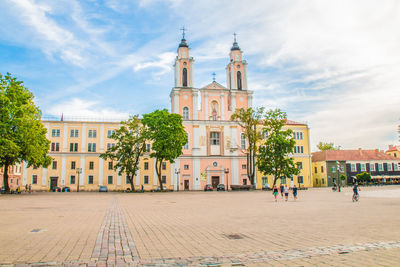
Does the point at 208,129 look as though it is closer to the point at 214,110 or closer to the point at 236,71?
the point at 214,110

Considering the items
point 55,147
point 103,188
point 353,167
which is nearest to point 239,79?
point 353,167

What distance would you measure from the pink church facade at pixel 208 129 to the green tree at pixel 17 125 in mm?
26946

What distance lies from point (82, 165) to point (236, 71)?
35107 millimetres

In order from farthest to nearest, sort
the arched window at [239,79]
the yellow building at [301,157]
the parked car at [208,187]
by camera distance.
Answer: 1. the arched window at [239,79]
2. the yellow building at [301,157]
3. the parked car at [208,187]

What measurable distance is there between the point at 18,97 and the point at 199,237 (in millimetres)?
36926

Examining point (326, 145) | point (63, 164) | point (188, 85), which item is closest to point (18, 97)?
point (63, 164)

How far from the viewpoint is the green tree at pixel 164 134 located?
50.4m

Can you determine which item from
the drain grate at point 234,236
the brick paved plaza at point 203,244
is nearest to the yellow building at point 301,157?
the brick paved plaza at point 203,244

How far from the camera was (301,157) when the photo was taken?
67938mm

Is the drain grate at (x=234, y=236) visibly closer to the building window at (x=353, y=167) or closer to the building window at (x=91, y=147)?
the building window at (x=91, y=147)

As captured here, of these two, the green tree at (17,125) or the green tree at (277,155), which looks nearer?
the green tree at (17,125)

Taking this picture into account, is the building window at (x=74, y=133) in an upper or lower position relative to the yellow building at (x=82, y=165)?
upper

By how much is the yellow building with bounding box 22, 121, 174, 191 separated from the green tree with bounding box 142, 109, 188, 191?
8.10 meters

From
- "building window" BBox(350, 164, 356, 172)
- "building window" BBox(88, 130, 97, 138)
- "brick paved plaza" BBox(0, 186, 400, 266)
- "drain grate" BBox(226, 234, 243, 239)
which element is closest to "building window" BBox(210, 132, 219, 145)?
"building window" BBox(88, 130, 97, 138)
